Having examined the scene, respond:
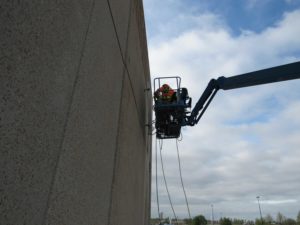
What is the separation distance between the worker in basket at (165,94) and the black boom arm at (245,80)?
1021 millimetres

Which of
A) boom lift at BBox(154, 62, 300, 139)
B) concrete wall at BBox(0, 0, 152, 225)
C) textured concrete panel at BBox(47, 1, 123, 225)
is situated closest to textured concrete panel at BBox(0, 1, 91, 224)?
concrete wall at BBox(0, 0, 152, 225)

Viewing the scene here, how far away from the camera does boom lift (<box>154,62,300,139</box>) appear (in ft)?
24.9

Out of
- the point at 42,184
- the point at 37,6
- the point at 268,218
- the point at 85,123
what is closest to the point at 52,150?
the point at 42,184

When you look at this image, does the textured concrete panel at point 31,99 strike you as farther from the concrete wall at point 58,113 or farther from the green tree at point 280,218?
the green tree at point 280,218

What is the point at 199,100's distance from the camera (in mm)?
9016

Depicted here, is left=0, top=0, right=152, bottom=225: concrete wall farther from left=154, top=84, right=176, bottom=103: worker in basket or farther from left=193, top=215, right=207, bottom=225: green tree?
left=193, top=215, right=207, bottom=225: green tree

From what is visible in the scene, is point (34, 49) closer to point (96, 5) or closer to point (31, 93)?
point (31, 93)

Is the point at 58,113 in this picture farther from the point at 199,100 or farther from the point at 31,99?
the point at 199,100

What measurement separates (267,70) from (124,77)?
5.47 meters

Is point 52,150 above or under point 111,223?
above

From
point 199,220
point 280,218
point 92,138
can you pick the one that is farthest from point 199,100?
point 280,218

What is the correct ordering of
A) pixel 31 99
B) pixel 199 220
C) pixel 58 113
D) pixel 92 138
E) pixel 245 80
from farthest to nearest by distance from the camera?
1. pixel 199 220
2. pixel 245 80
3. pixel 92 138
4. pixel 58 113
5. pixel 31 99

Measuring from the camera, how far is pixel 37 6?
1422 millimetres

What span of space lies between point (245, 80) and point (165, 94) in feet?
8.19
